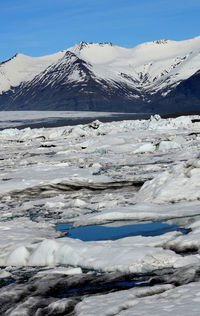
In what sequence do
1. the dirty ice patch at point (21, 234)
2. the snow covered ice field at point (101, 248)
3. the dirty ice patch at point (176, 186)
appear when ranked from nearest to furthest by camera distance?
the snow covered ice field at point (101, 248) → the dirty ice patch at point (21, 234) → the dirty ice patch at point (176, 186)

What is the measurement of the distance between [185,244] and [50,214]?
431 centimetres

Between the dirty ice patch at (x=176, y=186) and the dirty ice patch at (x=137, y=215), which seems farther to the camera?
the dirty ice patch at (x=176, y=186)

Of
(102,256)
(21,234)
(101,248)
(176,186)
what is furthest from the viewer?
(176,186)

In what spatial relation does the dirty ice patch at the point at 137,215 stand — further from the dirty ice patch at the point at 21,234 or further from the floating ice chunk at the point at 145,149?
the floating ice chunk at the point at 145,149

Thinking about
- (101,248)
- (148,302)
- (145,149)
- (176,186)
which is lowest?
(148,302)

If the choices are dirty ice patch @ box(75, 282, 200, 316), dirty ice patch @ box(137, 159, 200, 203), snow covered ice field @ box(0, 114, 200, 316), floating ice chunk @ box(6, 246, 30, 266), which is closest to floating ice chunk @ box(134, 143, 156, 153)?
snow covered ice field @ box(0, 114, 200, 316)

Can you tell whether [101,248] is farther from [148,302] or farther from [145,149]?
[145,149]

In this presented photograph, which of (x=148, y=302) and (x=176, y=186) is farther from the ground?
(x=176, y=186)

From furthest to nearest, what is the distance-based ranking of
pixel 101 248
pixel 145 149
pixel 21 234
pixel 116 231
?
pixel 145 149 < pixel 116 231 < pixel 21 234 < pixel 101 248

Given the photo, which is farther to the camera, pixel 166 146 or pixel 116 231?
pixel 166 146

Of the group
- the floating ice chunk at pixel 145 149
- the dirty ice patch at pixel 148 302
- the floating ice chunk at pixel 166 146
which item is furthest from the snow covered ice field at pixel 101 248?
the floating ice chunk at pixel 166 146

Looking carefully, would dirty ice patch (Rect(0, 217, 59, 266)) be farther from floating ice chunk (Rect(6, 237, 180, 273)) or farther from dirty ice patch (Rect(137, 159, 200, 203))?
dirty ice patch (Rect(137, 159, 200, 203))

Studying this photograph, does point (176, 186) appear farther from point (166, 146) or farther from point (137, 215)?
point (166, 146)

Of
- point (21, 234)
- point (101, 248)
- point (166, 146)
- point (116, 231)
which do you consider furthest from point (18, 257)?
point (166, 146)
